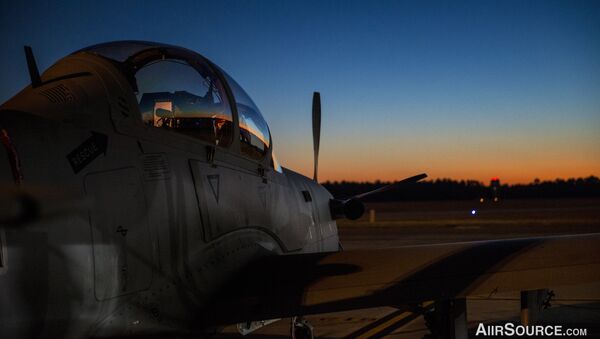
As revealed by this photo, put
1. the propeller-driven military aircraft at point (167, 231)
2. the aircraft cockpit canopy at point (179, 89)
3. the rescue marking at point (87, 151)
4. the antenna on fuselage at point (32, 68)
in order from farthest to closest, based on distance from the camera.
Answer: the aircraft cockpit canopy at point (179, 89), the antenna on fuselage at point (32, 68), the rescue marking at point (87, 151), the propeller-driven military aircraft at point (167, 231)

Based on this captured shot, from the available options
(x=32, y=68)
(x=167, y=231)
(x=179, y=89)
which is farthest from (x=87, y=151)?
(x=179, y=89)

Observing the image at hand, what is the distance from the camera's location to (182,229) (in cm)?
406

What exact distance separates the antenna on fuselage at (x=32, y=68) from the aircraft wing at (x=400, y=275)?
1.91 metres

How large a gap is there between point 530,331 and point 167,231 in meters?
6.12

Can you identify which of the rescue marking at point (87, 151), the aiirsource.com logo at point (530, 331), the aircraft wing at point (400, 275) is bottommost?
the aiirsource.com logo at point (530, 331)

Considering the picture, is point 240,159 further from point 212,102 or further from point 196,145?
point 196,145

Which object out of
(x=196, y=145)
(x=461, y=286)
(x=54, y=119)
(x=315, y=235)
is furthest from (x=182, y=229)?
(x=315, y=235)

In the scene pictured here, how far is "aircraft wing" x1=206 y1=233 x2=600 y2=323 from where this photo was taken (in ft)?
15.4

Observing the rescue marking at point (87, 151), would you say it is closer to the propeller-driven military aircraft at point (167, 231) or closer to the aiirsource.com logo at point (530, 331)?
the propeller-driven military aircraft at point (167, 231)

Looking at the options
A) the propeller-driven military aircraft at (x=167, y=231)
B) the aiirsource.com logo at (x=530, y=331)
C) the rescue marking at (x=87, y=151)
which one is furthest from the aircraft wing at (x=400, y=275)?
the aiirsource.com logo at (x=530, y=331)

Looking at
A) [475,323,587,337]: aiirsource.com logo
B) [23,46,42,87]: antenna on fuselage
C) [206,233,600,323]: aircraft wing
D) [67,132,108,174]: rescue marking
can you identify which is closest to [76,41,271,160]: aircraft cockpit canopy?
[23,46,42,87]: antenna on fuselage

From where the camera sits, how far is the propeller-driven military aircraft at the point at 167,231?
9.35 feet

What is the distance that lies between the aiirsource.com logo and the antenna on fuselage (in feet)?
21.3

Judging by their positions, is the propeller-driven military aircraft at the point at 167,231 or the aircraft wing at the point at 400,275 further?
the aircraft wing at the point at 400,275
